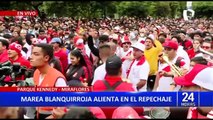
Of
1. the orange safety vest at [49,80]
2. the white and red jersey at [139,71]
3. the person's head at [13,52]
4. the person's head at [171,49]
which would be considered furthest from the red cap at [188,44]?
the orange safety vest at [49,80]

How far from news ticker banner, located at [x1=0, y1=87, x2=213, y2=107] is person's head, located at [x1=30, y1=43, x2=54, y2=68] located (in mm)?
290

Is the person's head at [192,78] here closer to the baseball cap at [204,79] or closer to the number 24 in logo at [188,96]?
the baseball cap at [204,79]

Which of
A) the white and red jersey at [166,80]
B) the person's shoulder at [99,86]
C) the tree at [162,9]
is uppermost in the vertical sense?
the person's shoulder at [99,86]

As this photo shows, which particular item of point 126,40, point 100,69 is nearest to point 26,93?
point 100,69

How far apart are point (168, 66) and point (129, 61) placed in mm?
1627

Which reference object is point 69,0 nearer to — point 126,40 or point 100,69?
point 126,40

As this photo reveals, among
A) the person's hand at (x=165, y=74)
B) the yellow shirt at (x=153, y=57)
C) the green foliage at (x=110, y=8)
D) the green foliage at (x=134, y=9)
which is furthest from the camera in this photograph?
the green foliage at (x=134, y=9)

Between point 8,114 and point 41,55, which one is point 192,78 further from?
point 8,114

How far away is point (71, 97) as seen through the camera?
5324 millimetres

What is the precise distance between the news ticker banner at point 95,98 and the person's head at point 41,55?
0.29 metres

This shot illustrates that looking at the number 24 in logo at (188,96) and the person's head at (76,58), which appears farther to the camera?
the person's head at (76,58)

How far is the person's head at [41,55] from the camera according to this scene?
209 inches

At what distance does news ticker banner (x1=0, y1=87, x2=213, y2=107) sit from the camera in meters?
5.08

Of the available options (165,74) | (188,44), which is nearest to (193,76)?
(165,74)
